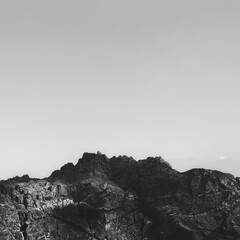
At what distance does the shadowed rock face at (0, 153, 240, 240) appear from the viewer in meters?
84.1

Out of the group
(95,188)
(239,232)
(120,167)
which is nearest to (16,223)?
(95,188)

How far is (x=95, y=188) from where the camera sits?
3570 inches

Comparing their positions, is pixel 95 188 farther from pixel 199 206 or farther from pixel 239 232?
pixel 239 232

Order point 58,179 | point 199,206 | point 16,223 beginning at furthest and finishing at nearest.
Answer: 1. point 58,179
2. point 199,206
3. point 16,223

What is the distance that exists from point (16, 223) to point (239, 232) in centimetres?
4778


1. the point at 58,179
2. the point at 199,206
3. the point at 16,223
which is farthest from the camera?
the point at 58,179

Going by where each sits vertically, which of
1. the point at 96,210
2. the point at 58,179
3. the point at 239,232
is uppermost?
the point at 58,179

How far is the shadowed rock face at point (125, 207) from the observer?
84.1 metres

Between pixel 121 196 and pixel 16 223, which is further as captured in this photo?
pixel 121 196

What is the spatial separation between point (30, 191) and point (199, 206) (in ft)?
125

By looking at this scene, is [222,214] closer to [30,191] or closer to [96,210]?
[96,210]

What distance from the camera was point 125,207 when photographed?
89.8 metres

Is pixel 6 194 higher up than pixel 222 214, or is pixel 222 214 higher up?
pixel 6 194

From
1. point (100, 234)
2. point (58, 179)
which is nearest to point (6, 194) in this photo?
point (58, 179)
